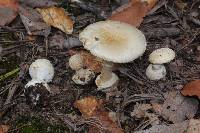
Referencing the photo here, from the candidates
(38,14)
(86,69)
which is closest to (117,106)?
(86,69)

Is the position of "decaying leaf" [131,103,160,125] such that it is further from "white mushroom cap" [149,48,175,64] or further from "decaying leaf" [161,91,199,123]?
"white mushroom cap" [149,48,175,64]

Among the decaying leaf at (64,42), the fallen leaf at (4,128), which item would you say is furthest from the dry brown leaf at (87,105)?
the decaying leaf at (64,42)

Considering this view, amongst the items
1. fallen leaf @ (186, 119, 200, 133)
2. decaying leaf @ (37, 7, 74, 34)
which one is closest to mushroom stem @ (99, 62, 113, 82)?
decaying leaf @ (37, 7, 74, 34)

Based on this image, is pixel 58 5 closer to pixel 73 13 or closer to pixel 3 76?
pixel 73 13

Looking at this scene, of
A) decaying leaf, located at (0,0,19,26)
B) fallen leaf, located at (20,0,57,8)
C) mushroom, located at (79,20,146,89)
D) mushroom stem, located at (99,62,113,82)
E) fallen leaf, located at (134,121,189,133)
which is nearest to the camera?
mushroom, located at (79,20,146,89)

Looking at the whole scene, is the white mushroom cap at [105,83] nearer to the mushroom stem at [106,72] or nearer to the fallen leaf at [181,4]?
the mushroom stem at [106,72]

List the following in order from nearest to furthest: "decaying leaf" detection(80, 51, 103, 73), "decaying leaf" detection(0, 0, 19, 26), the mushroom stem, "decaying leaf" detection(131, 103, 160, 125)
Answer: "decaying leaf" detection(131, 103, 160, 125), the mushroom stem, "decaying leaf" detection(80, 51, 103, 73), "decaying leaf" detection(0, 0, 19, 26)

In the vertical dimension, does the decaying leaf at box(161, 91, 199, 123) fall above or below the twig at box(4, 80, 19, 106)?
above
